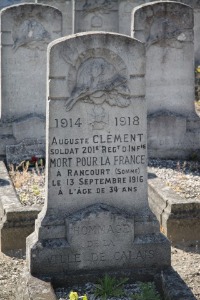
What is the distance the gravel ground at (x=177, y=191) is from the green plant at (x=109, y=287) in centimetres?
33

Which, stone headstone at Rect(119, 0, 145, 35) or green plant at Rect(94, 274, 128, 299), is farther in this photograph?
stone headstone at Rect(119, 0, 145, 35)

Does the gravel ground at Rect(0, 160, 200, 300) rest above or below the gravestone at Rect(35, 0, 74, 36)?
below

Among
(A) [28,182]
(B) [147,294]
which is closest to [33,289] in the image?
(B) [147,294]

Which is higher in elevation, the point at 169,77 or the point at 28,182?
the point at 169,77

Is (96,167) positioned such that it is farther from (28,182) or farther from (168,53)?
(168,53)

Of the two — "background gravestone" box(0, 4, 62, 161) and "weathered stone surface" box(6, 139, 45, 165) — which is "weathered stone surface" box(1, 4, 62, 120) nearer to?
"background gravestone" box(0, 4, 62, 161)

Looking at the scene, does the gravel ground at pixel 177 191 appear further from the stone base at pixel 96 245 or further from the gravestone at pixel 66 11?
the gravestone at pixel 66 11

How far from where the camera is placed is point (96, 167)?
225 inches

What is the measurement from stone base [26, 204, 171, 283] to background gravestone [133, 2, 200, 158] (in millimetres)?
4619

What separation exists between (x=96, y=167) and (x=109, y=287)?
1.06m

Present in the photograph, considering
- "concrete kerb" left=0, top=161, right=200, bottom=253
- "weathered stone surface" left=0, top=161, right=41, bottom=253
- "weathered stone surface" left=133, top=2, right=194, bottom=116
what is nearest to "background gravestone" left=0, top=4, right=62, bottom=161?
"weathered stone surface" left=133, top=2, right=194, bottom=116

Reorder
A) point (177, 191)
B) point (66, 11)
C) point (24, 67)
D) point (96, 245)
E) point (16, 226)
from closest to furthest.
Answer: point (96, 245) → point (16, 226) → point (177, 191) → point (24, 67) → point (66, 11)

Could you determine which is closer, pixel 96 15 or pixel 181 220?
pixel 181 220

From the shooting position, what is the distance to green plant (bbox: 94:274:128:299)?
5367mm
